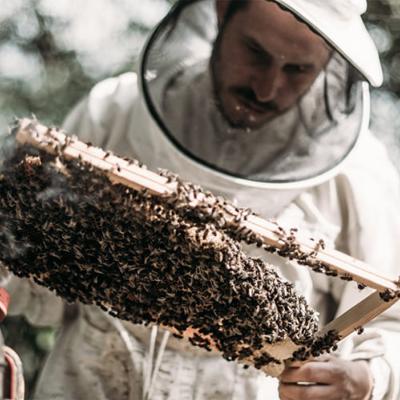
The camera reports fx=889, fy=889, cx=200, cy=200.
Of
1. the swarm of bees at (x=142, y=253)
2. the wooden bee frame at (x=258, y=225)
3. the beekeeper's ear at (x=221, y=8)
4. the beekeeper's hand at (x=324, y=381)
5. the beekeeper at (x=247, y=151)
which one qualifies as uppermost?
the beekeeper's ear at (x=221, y=8)

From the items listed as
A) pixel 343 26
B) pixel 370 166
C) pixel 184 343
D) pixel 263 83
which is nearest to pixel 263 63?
pixel 263 83

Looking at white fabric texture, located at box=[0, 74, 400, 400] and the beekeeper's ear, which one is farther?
the beekeeper's ear

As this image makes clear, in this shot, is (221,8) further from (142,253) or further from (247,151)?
(142,253)

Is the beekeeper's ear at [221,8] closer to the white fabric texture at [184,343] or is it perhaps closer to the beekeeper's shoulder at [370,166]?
the white fabric texture at [184,343]

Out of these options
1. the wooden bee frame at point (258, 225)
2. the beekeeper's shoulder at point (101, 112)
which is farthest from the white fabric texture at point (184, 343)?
the wooden bee frame at point (258, 225)

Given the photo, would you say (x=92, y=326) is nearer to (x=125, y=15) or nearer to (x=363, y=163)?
(x=363, y=163)

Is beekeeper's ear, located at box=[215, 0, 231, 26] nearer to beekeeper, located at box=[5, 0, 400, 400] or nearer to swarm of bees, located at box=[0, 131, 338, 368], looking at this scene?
beekeeper, located at box=[5, 0, 400, 400]

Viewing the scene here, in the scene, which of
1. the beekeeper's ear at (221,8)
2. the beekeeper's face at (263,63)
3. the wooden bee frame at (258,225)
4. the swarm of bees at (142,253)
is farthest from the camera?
the beekeeper's ear at (221,8)

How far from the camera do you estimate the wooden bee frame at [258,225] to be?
1565 millimetres

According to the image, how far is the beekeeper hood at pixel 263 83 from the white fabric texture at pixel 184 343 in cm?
8

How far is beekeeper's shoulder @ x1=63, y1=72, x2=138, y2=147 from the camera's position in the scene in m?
2.65

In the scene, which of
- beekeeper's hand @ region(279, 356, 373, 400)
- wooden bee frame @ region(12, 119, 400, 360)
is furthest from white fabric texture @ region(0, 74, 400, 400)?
wooden bee frame @ region(12, 119, 400, 360)

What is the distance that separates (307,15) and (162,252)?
0.91 m

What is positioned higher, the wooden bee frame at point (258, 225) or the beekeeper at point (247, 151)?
the beekeeper at point (247, 151)
